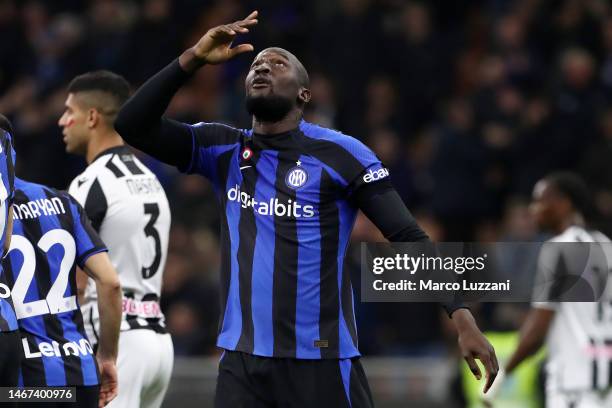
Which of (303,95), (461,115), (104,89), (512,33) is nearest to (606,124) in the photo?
(461,115)

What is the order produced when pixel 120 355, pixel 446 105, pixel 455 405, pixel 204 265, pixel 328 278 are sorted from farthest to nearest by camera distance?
pixel 446 105, pixel 204 265, pixel 455 405, pixel 120 355, pixel 328 278

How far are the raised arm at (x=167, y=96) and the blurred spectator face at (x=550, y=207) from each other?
3081 mm

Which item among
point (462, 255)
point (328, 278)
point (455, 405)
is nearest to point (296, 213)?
point (328, 278)

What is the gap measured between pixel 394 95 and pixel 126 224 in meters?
7.01

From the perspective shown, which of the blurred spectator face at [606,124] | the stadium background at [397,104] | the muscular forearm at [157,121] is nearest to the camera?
the muscular forearm at [157,121]

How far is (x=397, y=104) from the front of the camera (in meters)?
13.5

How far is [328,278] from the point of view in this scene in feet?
18.4

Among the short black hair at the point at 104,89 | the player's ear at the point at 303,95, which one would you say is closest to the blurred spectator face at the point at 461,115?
the short black hair at the point at 104,89

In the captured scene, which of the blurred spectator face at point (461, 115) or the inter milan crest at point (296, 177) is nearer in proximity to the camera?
the inter milan crest at point (296, 177)

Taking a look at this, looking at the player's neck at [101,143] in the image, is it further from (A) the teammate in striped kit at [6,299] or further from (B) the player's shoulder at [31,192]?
(A) the teammate in striped kit at [6,299]

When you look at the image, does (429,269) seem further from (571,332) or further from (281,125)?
(571,332)

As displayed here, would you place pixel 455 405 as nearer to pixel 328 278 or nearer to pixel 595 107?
pixel 595 107

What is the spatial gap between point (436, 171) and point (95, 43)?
417 cm

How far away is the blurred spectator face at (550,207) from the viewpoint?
26.5 feet
